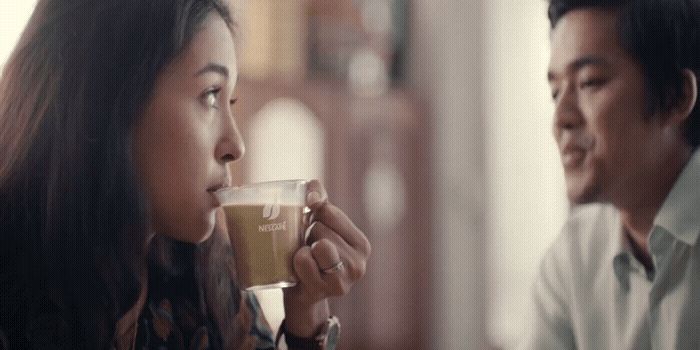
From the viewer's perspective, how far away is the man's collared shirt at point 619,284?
1.58 ft

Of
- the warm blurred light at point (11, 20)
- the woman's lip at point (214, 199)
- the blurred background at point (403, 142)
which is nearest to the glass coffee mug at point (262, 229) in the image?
the woman's lip at point (214, 199)

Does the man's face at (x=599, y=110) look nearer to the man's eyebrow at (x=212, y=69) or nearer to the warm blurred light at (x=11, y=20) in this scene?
the man's eyebrow at (x=212, y=69)

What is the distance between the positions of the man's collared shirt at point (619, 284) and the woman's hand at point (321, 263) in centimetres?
13

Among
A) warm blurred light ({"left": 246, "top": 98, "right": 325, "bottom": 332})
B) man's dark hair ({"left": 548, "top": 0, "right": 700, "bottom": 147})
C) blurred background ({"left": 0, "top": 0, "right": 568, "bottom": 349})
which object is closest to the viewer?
man's dark hair ({"left": 548, "top": 0, "right": 700, "bottom": 147})

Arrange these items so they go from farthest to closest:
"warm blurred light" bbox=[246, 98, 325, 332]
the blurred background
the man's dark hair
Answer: "warm blurred light" bbox=[246, 98, 325, 332]
the blurred background
the man's dark hair

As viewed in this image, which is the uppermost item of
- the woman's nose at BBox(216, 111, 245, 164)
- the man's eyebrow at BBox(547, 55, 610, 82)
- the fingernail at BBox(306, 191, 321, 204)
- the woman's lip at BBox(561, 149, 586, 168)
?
the man's eyebrow at BBox(547, 55, 610, 82)

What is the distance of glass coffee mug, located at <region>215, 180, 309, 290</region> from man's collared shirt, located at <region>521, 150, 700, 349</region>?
19 cm

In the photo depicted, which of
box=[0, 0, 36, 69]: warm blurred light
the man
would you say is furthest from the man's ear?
box=[0, 0, 36, 69]: warm blurred light

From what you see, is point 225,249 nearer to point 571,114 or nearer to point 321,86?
point 571,114

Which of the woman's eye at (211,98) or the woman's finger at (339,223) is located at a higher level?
the woman's eye at (211,98)

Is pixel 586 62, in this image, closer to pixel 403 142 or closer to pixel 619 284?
pixel 619 284

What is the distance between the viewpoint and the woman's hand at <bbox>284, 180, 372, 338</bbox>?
1.63 feet

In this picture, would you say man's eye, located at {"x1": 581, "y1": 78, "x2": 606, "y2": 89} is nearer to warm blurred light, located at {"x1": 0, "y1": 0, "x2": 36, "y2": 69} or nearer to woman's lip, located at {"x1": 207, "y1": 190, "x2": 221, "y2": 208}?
woman's lip, located at {"x1": 207, "y1": 190, "x2": 221, "y2": 208}

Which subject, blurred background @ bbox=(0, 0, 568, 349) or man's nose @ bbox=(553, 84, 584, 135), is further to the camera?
blurred background @ bbox=(0, 0, 568, 349)
